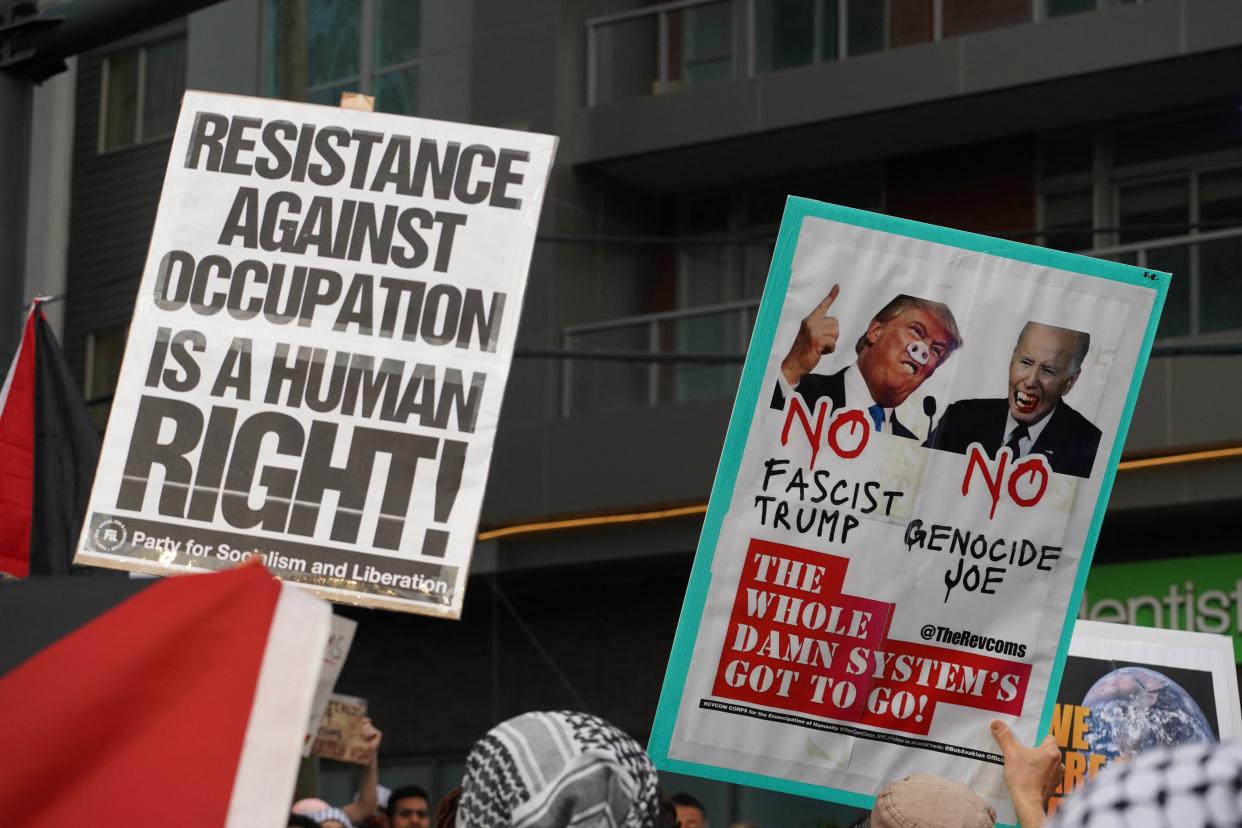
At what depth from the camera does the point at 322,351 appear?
693cm

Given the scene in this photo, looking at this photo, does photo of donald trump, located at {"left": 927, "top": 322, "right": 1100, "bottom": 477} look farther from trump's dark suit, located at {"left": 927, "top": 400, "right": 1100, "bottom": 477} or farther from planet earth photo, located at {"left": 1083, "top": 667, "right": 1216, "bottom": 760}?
planet earth photo, located at {"left": 1083, "top": 667, "right": 1216, "bottom": 760}

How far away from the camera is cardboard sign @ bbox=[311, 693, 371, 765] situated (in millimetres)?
12781

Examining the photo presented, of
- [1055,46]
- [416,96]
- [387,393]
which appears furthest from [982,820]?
[416,96]

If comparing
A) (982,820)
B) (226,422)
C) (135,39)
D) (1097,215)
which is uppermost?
(135,39)

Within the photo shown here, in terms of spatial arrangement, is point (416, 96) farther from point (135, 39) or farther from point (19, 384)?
point (19, 384)

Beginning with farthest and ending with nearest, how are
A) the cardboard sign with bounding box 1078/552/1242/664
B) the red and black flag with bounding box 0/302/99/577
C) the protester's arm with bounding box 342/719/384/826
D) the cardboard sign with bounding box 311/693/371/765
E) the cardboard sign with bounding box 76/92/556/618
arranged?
the cardboard sign with bounding box 1078/552/1242/664, the cardboard sign with bounding box 311/693/371/765, the protester's arm with bounding box 342/719/384/826, the red and black flag with bounding box 0/302/99/577, the cardboard sign with bounding box 76/92/556/618

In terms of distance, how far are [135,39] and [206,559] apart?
1949 centimetres

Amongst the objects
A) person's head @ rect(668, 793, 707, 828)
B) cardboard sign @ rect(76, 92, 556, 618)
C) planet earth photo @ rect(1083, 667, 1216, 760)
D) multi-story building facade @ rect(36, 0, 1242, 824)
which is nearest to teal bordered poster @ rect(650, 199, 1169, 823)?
planet earth photo @ rect(1083, 667, 1216, 760)

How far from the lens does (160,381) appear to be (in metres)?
6.84

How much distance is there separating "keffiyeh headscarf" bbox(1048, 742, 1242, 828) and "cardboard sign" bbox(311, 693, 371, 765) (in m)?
10.6

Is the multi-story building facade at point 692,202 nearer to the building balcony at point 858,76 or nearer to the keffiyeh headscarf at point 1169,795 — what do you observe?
the building balcony at point 858,76

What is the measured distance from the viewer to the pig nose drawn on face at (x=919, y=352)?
6.41m

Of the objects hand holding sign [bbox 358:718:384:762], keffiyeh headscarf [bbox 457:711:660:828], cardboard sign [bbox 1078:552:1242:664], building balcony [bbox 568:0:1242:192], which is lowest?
keffiyeh headscarf [bbox 457:711:660:828]

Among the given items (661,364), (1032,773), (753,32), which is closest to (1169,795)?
(1032,773)
